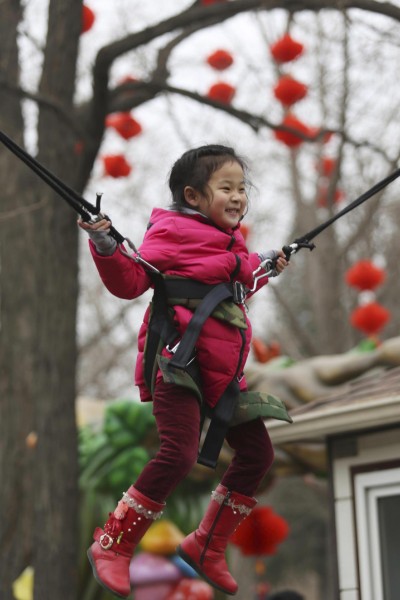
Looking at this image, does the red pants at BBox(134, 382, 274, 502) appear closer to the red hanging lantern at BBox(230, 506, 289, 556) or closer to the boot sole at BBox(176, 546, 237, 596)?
the boot sole at BBox(176, 546, 237, 596)

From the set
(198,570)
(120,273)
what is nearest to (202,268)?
(120,273)

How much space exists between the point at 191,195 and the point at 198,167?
104 millimetres

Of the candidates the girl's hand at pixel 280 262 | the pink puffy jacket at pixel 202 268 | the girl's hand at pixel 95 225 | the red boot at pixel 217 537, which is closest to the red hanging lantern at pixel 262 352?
the girl's hand at pixel 280 262

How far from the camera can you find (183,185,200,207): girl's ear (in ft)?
12.7

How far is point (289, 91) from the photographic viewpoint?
1217 cm

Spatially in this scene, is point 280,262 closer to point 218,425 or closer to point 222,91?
point 218,425

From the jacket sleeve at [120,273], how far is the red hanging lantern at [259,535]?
26.5 ft

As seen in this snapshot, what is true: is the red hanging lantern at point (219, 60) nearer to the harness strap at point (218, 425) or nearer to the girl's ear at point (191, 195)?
the girl's ear at point (191, 195)

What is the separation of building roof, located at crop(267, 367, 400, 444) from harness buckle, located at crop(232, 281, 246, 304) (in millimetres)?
3354

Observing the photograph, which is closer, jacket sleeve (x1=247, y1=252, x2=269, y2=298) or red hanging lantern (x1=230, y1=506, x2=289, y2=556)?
jacket sleeve (x1=247, y1=252, x2=269, y2=298)

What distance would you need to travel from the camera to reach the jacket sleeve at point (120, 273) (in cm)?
363

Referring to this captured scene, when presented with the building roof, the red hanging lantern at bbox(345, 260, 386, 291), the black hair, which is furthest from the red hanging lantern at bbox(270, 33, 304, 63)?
the black hair

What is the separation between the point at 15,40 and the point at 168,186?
674cm

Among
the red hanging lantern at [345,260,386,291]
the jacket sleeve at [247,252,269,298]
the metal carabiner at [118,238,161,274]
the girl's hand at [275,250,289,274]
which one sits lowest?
the metal carabiner at [118,238,161,274]
